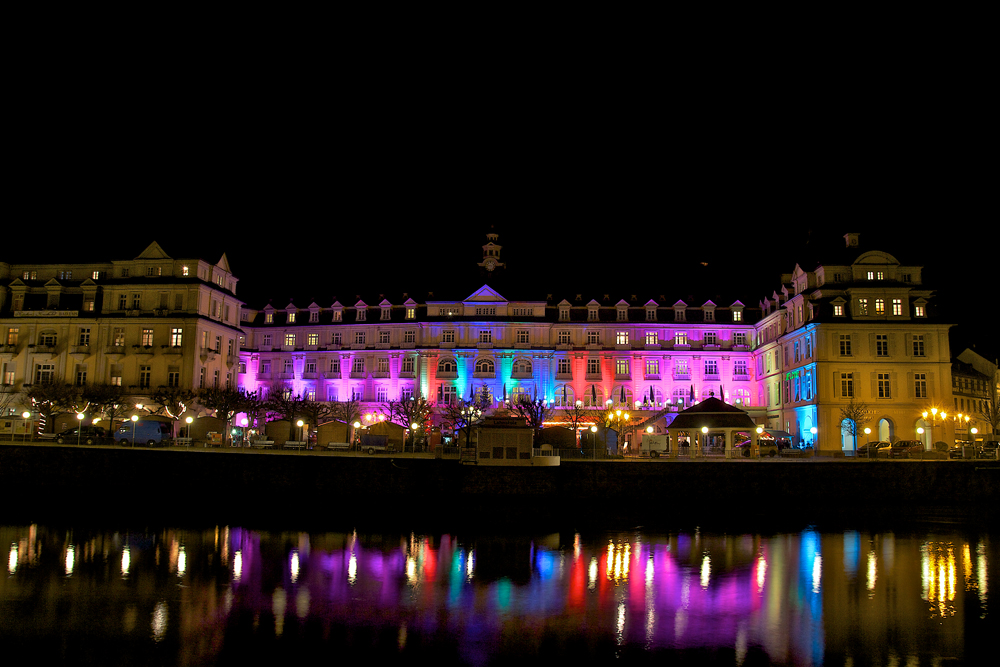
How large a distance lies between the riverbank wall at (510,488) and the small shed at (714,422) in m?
5.37

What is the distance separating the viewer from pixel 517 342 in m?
80.9

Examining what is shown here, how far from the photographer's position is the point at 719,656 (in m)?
21.3

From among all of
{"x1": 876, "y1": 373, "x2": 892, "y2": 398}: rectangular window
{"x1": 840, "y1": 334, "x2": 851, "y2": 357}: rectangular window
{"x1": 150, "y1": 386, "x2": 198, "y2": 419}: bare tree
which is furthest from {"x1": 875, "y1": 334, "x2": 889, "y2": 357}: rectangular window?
{"x1": 150, "y1": 386, "x2": 198, "y2": 419}: bare tree

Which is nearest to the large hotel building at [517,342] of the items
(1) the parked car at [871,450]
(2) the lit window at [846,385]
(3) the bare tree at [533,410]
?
(2) the lit window at [846,385]

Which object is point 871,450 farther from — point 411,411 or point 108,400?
point 108,400

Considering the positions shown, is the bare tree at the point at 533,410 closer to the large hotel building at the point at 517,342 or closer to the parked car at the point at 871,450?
the large hotel building at the point at 517,342

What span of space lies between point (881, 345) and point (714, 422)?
22.0 metres

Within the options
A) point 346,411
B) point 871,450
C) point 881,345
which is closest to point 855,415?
point 881,345

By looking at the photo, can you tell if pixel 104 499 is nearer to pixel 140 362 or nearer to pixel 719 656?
pixel 140 362

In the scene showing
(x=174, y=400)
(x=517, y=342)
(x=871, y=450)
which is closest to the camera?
(x=871, y=450)

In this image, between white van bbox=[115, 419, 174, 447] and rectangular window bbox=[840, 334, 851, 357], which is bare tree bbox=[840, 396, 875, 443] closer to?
rectangular window bbox=[840, 334, 851, 357]

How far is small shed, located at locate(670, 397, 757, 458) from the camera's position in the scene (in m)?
53.6

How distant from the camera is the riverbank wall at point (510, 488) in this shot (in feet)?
152

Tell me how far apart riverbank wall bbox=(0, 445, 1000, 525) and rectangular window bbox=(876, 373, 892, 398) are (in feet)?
55.8
